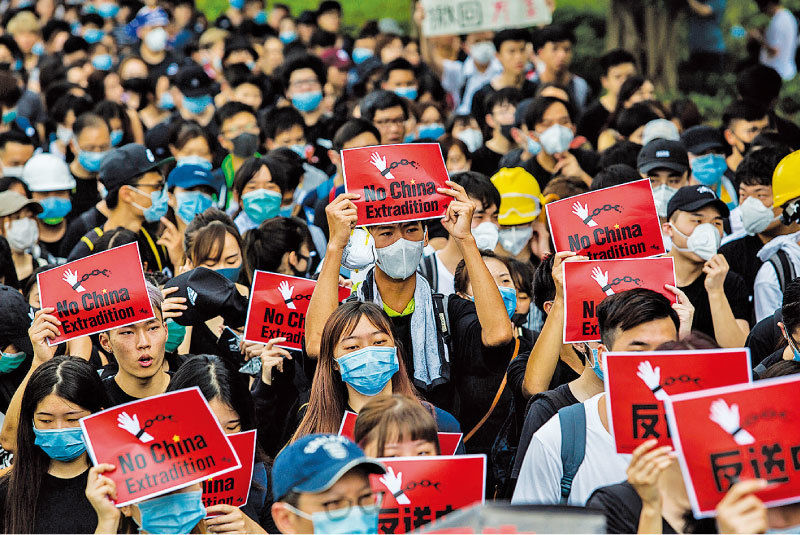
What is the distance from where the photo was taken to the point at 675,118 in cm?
1170

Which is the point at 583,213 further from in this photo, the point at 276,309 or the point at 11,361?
the point at 11,361

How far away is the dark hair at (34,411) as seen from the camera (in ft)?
15.8

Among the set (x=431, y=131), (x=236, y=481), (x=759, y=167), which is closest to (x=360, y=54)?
(x=431, y=131)

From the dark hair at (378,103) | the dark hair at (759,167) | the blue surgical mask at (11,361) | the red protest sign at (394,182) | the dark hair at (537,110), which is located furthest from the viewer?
the dark hair at (537,110)

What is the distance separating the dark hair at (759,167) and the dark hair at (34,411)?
14.4 feet

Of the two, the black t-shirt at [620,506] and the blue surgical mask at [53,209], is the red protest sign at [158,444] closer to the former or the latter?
the black t-shirt at [620,506]

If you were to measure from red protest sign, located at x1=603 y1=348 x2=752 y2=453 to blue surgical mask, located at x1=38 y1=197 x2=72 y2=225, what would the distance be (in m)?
6.27

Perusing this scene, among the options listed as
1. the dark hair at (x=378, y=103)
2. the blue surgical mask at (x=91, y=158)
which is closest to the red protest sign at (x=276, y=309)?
the dark hair at (x=378, y=103)

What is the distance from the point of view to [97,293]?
5.94 meters

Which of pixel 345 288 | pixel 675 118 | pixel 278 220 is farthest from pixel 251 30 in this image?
pixel 345 288

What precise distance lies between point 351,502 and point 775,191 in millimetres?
4157

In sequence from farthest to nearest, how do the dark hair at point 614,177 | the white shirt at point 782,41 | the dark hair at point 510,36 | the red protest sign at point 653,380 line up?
Answer: the white shirt at point 782,41
the dark hair at point 510,36
the dark hair at point 614,177
the red protest sign at point 653,380

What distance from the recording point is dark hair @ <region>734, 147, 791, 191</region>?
746 centimetres

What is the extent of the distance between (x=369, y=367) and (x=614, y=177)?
3.16 metres
